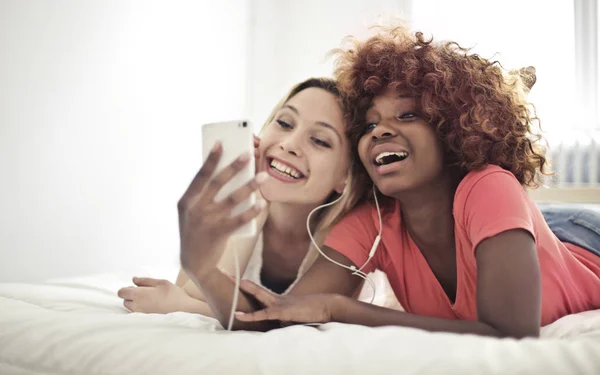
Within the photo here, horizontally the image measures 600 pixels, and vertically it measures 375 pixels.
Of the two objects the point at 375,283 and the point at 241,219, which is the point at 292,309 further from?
the point at 375,283

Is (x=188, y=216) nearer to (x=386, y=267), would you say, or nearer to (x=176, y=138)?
(x=386, y=267)

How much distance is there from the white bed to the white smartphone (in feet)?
0.56

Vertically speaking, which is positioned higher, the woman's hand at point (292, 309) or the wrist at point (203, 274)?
the wrist at point (203, 274)

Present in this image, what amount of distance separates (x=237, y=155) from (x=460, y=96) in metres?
0.47

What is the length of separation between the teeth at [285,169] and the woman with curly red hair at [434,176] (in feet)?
0.45

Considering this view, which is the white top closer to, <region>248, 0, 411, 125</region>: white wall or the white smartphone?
the white smartphone

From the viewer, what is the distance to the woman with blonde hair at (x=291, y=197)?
1104mm

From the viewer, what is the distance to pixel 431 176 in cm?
104

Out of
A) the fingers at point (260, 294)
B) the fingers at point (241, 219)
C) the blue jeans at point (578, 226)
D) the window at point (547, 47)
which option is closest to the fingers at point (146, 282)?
the fingers at point (260, 294)

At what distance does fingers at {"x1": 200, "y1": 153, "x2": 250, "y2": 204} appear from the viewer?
767 millimetres

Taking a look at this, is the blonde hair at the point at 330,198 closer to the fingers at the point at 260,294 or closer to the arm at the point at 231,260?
the arm at the point at 231,260

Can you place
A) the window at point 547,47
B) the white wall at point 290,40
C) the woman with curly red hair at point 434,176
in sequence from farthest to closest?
the white wall at point 290,40, the window at point 547,47, the woman with curly red hair at point 434,176

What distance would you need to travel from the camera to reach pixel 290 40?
3.19m

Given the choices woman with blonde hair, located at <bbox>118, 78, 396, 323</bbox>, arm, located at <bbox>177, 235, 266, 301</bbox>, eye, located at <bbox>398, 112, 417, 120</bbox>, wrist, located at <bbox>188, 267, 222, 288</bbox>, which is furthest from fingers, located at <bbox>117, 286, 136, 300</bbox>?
eye, located at <bbox>398, 112, 417, 120</bbox>
